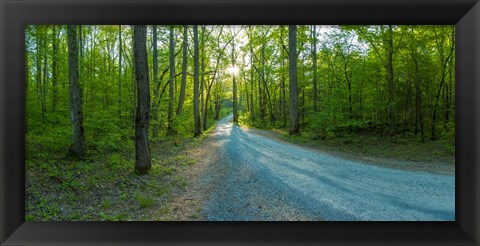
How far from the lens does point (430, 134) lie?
3959 millimetres

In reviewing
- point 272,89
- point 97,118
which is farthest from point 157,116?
point 272,89

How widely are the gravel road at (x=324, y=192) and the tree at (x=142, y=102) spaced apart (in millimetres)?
1162

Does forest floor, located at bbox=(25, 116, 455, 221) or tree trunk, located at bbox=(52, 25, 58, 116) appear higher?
tree trunk, located at bbox=(52, 25, 58, 116)

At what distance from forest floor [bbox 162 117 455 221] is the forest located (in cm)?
32

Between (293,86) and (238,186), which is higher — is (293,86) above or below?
above

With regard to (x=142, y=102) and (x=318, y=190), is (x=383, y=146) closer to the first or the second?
(x=318, y=190)

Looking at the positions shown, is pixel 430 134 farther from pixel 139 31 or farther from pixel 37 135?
pixel 37 135

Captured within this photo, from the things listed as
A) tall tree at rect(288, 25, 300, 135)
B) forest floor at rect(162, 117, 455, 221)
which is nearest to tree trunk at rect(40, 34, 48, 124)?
forest floor at rect(162, 117, 455, 221)

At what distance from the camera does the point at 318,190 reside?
2.77m

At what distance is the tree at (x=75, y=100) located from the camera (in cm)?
436

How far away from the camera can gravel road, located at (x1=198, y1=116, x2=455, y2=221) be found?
233 cm

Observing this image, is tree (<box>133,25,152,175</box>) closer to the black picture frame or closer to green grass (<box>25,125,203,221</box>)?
green grass (<box>25,125,203,221</box>)

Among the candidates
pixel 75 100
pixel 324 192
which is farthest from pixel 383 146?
pixel 75 100
